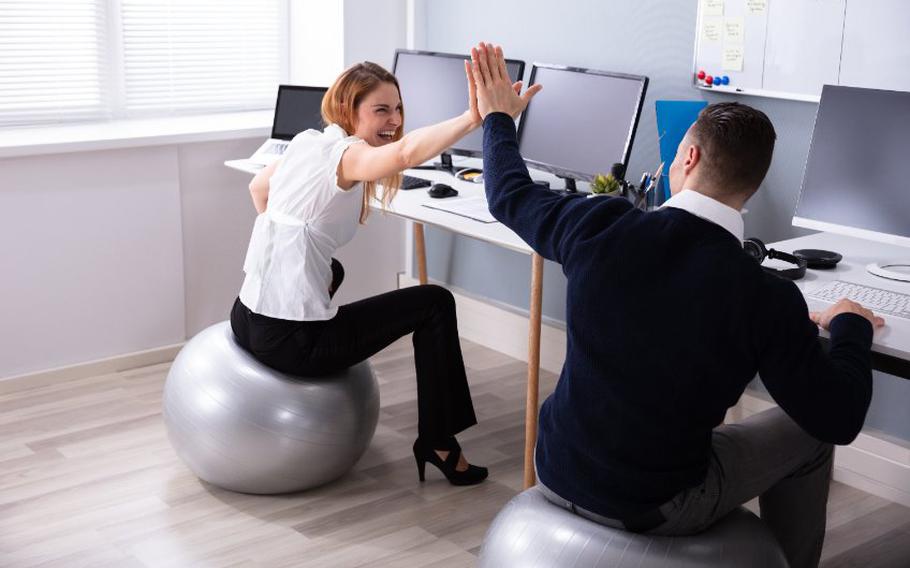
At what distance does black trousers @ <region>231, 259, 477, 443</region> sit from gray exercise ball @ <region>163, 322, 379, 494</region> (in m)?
0.06

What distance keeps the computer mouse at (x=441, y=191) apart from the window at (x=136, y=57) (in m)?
1.54

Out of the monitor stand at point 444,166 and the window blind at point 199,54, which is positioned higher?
the window blind at point 199,54

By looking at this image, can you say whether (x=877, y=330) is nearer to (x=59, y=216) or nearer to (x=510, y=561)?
(x=510, y=561)

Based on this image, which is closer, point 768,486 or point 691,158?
point 691,158

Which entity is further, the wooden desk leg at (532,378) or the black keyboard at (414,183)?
the black keyboard at (414,183)

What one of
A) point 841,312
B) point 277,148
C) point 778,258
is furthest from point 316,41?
point 841,312

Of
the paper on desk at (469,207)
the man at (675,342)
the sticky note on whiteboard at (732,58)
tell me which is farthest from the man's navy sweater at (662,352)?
the sticky note on whiteboard at (732,58)

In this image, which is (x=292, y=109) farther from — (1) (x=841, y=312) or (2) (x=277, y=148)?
(1) (x=841, y=312)

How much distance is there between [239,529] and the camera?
2.91 meters

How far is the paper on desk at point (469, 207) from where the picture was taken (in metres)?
3.20

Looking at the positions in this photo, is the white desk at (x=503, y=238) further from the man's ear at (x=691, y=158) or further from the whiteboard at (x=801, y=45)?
the man's ear at (x=691, y=158)

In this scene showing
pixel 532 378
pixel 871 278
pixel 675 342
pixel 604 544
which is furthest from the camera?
pixel 532 378

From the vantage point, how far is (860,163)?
2686 millimetres

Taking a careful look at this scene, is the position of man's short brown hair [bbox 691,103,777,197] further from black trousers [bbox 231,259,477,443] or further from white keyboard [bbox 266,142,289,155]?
white keyboard [bbox 266,142,289,155]
